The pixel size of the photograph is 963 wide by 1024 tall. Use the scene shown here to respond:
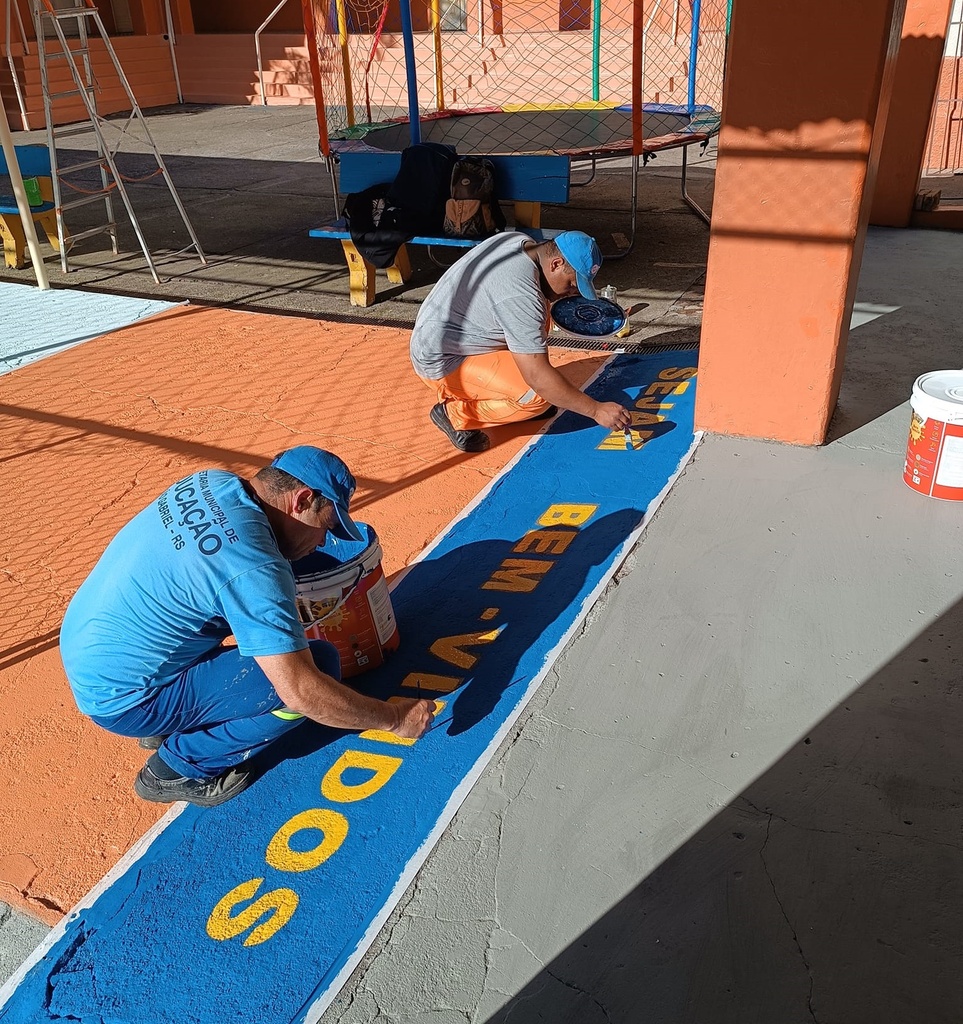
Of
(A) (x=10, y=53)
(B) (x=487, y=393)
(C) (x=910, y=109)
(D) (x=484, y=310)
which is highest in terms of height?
(A) (x=10, y=53)

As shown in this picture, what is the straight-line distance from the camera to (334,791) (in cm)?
288

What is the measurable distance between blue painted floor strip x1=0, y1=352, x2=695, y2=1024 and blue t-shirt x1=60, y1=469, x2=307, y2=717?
527 mm

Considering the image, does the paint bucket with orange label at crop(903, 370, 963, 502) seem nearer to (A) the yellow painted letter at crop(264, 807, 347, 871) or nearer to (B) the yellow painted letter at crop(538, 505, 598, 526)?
(B) the yellow painted letter at crop(538, 505, 598, 526)

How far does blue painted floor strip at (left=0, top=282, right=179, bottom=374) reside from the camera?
6770mm

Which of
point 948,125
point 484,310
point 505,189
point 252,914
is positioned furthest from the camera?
point 948,125

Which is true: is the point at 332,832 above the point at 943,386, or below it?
below

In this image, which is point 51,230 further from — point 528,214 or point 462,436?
point 462,436

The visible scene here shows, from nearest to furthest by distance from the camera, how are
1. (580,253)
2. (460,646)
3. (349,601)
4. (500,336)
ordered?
(349,601)
(460,646)
(580,253)
(500,336)

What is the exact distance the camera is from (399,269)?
7863mm

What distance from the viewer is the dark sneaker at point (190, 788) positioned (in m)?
2.86

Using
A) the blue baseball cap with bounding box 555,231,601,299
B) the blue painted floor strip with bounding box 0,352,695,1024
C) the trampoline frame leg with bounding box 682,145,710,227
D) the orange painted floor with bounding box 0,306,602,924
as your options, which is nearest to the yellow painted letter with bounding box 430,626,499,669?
the blue painted floor strip with bounding box 0,352,695,1024

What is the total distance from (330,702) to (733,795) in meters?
1.22

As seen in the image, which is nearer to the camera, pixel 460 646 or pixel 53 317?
pixel 460 646

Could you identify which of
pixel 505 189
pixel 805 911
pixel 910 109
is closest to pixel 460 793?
pixel 805 911
